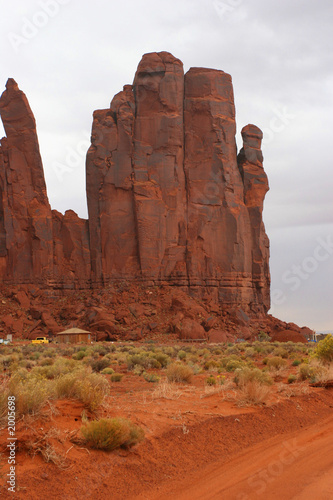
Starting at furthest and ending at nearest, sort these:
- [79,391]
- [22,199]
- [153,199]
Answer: [22,199]
[153,199]
[79,391]

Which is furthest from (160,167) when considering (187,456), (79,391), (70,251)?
(187,456)

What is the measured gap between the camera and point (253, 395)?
39.7 feet

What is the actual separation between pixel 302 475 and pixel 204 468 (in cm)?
151

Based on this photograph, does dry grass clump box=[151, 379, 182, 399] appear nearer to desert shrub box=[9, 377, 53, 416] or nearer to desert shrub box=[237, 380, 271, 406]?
desert shrub box=[237, 380, 271, 406]

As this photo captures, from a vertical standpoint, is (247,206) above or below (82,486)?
above

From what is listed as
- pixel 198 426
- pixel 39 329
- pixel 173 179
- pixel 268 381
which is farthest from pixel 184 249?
pixel 198 426

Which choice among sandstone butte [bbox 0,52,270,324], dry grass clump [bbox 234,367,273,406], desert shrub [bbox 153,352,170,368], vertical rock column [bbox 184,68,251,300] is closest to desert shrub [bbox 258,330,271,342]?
sandstone butte [bbox 0,52,270,324]

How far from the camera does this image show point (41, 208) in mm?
58562

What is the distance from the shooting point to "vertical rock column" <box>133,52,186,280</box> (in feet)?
178

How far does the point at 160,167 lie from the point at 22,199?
52.7ft

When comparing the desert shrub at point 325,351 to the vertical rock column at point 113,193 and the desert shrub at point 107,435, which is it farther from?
the vertical rock column at point 113,193

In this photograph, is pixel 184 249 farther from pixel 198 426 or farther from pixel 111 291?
pixel 198 426

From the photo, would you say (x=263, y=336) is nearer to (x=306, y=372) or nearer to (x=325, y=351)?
(x=325, y=351)

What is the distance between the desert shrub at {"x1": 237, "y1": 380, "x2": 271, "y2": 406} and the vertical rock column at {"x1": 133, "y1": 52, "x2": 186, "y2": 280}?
41585 millimetres
